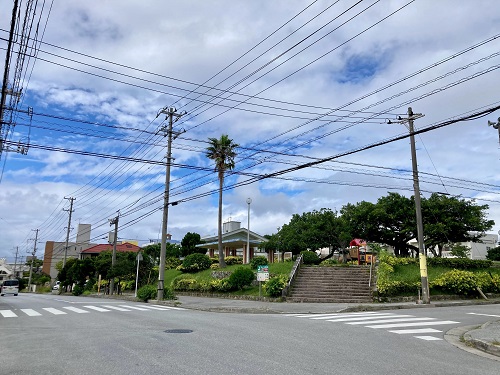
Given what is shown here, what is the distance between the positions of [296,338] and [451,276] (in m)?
18.8

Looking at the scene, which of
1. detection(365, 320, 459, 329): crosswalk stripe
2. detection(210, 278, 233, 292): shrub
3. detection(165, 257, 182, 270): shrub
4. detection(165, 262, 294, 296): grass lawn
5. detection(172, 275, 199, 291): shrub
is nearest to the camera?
detection(365, 320, 459, 329): crosswalk stripe

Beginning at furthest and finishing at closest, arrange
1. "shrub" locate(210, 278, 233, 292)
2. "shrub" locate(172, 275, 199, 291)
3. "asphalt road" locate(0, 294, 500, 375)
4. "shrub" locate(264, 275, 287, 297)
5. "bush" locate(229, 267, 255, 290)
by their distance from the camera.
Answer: "shrub" locate(172, 275, 199, 291)
"shrub" locate(210, 278, 233, 292)
"bush" locate(229, 267, 255, 290)
"shrub" locate(264, 275, 287, 297)
"asphalt road" locate(0, 294, 500, 375)

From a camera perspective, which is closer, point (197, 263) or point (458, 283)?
point (458, 283)

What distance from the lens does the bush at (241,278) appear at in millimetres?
28422

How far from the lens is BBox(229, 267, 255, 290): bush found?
28.4 m

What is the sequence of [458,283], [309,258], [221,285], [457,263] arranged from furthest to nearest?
[309,258]
[221,285]
[457,263]
[458,283]

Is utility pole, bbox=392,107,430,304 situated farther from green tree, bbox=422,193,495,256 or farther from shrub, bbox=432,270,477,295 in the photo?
green tree, bbox=422,193,495,256

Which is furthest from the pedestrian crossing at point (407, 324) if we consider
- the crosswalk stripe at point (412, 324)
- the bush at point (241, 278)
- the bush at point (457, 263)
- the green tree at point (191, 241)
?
the green tree at point (191, 241)

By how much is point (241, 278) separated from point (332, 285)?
253 inches

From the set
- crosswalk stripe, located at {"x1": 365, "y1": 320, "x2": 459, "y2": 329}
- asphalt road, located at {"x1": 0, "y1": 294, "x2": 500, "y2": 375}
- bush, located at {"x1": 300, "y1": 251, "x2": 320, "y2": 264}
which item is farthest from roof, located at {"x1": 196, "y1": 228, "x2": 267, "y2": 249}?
asphalt road, located at {"x1": 0, "y1": 294, "x2": 500, "y2": 375}

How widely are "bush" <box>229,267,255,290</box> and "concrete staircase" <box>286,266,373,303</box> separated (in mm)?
3407

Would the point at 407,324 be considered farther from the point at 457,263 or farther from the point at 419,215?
the point at 457,263

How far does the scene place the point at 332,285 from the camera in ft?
84.5

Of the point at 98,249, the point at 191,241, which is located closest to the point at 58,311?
the point at 191,241
